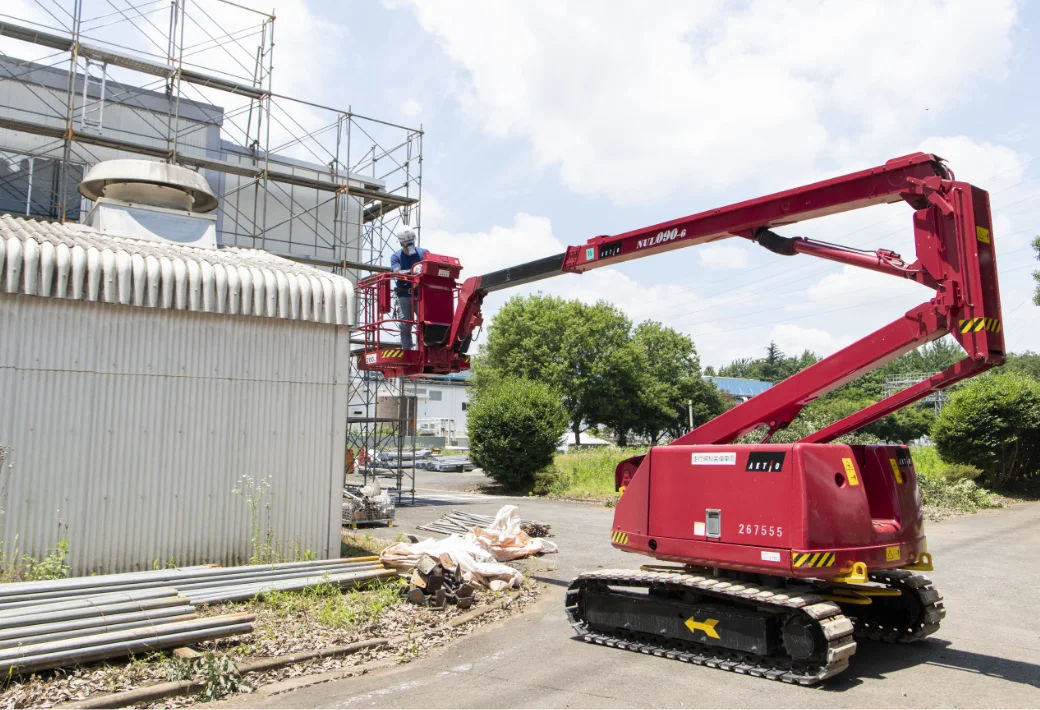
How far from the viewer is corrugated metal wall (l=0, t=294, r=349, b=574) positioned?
31.6 ft

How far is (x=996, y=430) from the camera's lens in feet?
84.1

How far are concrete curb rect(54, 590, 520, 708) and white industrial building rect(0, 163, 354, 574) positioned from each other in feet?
11.3

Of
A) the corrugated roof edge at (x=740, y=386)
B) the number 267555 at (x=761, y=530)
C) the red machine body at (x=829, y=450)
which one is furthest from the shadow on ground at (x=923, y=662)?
the corrugated roof edge at (x=740, y=386)

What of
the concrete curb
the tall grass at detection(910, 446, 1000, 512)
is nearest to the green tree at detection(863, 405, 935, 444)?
the tall grass at detection(910, 446, 1000, 512)

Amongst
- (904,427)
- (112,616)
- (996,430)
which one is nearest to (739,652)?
(112,616)

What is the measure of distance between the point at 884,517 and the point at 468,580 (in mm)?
5213

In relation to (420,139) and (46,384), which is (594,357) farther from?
(46,384)

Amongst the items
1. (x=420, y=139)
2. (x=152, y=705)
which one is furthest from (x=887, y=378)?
(x=152, y=705)

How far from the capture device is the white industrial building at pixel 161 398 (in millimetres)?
9641

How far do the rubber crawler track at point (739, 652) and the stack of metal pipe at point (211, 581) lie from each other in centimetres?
322

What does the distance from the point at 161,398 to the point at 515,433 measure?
1991 cm

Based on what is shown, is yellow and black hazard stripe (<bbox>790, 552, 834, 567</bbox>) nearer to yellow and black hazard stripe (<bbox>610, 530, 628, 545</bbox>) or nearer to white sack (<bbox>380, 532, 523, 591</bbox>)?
yellow and black hazard stripe (<bbox>610, 530, 628, 545</bbox>)

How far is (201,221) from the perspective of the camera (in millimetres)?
Answer: 15383

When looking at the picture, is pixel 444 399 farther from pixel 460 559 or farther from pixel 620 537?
pixel 620 537
